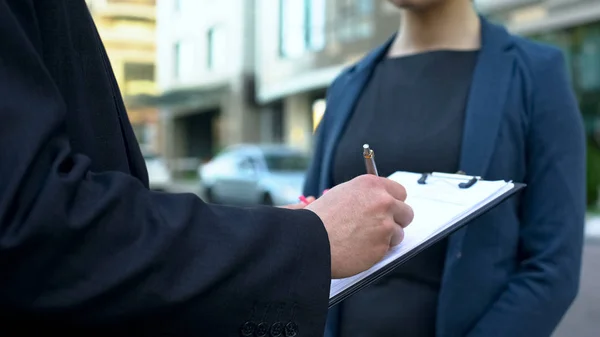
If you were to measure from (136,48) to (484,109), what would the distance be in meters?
36.3

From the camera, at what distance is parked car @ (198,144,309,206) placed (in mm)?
11414

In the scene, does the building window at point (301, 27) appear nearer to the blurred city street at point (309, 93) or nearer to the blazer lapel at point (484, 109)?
the blurred city street at point (309, 93)

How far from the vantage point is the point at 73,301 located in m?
0.73

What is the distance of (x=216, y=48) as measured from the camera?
28703 mm

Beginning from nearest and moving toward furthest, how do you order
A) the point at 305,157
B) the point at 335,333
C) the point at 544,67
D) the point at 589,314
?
1. the point at 544,67
2. the point at 335,333
3. the point at 589,314
4. the point at 305,157

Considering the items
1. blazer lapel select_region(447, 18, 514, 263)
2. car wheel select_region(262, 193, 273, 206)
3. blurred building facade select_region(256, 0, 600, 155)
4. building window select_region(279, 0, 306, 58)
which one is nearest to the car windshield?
car wheel select_region(262, 193, 273, 206)

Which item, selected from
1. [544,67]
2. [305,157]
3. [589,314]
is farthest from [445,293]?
[305,157]

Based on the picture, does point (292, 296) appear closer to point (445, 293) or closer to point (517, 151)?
point (445, 293)

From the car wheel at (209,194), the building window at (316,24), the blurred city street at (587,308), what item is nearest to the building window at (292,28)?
the building window at (316,24)

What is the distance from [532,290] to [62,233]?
1090 millimetres

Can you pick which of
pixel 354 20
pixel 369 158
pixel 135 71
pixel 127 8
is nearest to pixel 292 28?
pixel 354 20

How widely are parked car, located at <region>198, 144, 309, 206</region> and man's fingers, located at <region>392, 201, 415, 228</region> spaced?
955cm

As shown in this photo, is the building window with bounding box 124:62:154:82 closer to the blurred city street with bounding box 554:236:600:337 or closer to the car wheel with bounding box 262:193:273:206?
the car wheel with bounding box 262:193:273:206

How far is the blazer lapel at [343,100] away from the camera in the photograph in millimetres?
1807
